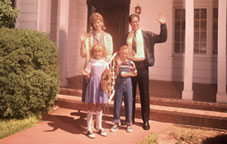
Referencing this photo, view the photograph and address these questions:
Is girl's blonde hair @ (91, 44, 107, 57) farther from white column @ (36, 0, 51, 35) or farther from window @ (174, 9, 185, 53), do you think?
window @ (174, 9, 185, 53)

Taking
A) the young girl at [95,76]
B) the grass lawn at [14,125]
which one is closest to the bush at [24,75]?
the grass lawn at [14,125]

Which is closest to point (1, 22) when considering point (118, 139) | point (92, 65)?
point (92, 65)

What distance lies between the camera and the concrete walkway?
3854 millimetres

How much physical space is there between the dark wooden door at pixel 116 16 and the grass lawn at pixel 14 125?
4653 millimetres

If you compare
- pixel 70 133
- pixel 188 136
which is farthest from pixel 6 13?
pixel 188 136

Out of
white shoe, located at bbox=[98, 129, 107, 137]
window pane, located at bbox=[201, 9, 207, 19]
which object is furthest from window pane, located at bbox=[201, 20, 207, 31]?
white shoe, located at bbox=[98, 129, 107, 137]

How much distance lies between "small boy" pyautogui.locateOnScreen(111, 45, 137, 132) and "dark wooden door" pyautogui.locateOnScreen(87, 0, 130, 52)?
4.50 metres

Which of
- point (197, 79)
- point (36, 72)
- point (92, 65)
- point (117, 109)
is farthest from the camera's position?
point (197, 79)

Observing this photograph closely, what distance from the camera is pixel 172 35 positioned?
874cm

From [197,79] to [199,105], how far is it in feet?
11.4

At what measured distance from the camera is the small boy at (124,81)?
413cm

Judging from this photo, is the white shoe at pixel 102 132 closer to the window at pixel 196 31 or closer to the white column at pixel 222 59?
the white column at pixel 222 59

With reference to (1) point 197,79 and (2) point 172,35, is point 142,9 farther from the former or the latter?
(1) point 197,79

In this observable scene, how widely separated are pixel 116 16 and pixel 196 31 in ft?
9.86
